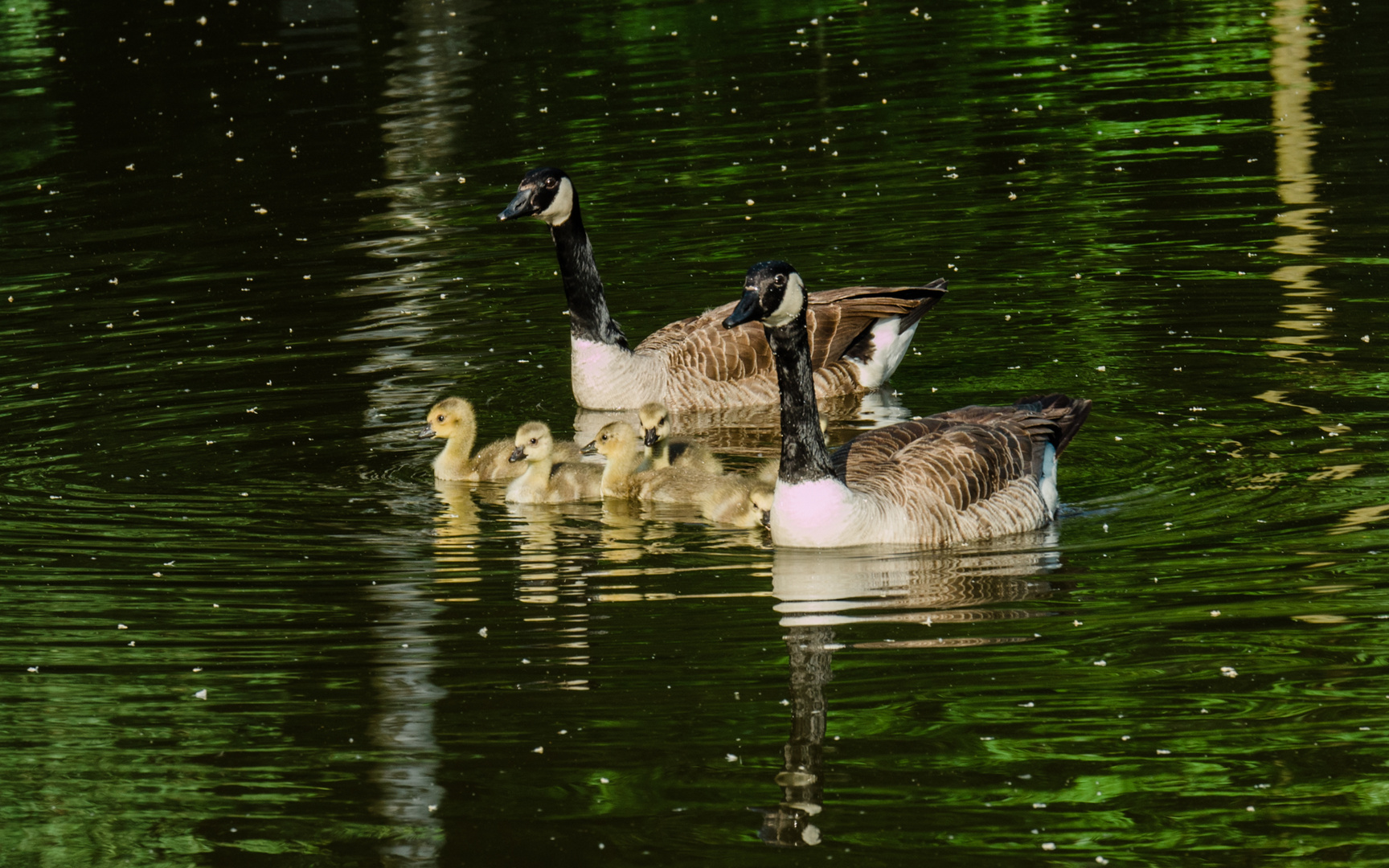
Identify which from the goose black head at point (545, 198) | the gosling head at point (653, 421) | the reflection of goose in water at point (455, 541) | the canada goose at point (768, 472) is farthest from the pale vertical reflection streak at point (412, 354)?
the canada goose at point (768, 472)

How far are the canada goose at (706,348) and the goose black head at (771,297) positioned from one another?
4347 millimetres

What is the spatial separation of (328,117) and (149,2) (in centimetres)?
1360

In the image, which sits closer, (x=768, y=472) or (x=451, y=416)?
(x=768, y=472)

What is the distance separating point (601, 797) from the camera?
312 inches

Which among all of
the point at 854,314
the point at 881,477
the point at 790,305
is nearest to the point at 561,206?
the point at 854,314

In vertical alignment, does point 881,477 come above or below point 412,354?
above

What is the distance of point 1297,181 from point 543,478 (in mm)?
10542

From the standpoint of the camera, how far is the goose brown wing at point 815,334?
15102 millimetres

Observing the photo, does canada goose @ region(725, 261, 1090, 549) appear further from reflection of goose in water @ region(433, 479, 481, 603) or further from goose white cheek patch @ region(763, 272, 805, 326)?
reflection of goose in water @ region(433, 479, 481, 603)

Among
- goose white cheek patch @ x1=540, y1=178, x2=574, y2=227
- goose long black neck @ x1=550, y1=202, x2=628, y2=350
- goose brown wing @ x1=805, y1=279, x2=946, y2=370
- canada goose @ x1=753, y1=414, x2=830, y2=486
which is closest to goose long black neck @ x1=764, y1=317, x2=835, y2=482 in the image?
canada goose @ x1=753, y1=414, x2=830, y2=486

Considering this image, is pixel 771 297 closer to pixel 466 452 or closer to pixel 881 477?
pixel 881 477

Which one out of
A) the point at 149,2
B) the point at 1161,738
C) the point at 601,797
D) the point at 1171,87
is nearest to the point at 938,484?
the point at 1161,738

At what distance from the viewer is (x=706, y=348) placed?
50.4 feet

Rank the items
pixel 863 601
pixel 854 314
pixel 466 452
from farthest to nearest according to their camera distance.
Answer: pixel 854 314
pixel 466 452
pixel 863 601
